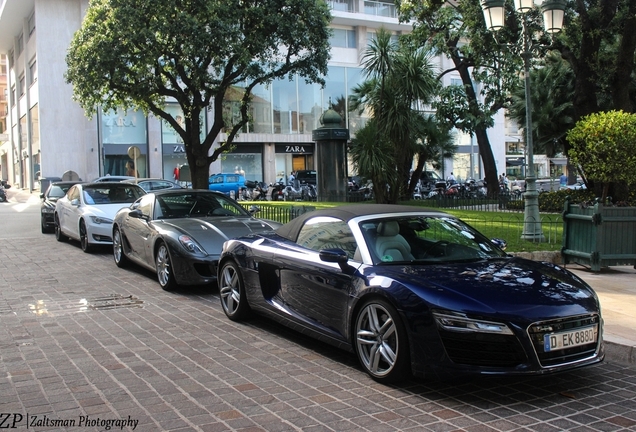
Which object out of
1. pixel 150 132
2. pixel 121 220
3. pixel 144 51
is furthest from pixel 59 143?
pixel 121 220

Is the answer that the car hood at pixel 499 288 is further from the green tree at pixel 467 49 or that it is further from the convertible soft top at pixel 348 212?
the green tree at pixel 467 49

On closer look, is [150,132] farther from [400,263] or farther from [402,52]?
[400,263]

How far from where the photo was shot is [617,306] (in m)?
7.41

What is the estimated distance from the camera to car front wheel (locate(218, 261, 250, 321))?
23.0 ft

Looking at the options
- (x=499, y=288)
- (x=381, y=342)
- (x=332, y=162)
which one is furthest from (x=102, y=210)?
(x=332, y=162)

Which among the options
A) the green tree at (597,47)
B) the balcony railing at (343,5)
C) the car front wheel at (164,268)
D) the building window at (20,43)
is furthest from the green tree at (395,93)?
the building window at (20,43)

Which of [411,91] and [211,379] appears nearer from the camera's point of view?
[211,379]

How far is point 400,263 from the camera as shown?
214 inches

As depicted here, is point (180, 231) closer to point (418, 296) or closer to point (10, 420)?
point (10, 420)

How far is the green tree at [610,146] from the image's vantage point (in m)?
10.5

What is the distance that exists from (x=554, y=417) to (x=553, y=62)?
29.7 m

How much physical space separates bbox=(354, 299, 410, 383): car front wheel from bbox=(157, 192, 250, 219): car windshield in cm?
567

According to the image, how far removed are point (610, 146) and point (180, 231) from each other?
7142 mm

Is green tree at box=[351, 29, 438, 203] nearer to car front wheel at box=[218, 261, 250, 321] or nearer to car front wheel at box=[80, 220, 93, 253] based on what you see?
car front wheel at box=[80, 220, 93, 253]
